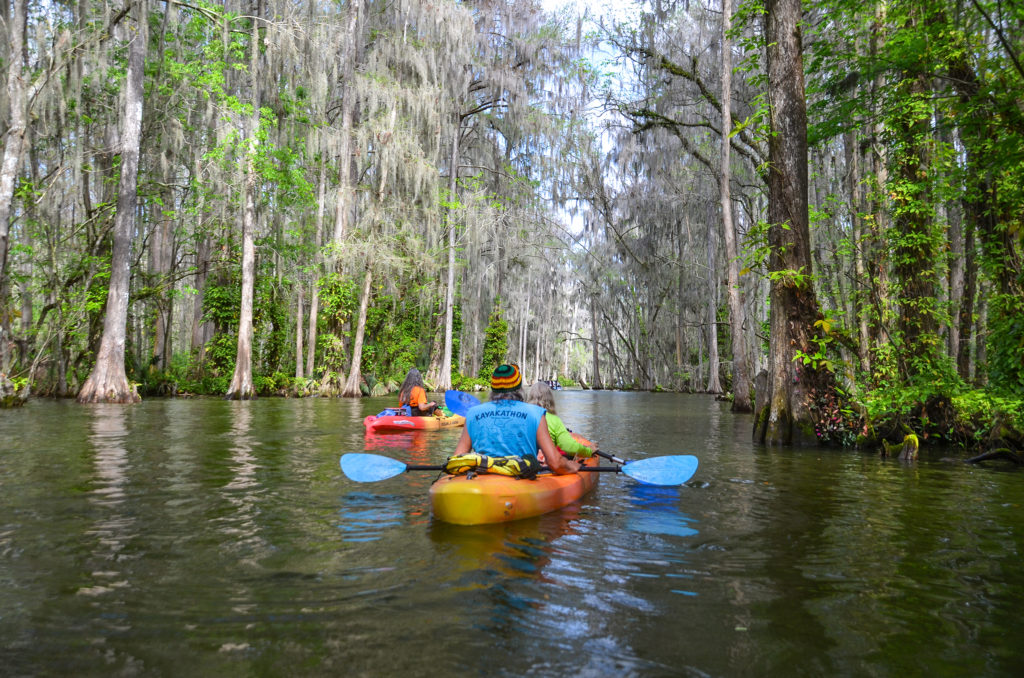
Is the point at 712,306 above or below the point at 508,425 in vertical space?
above

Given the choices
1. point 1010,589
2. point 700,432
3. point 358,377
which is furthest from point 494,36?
point 1010,589

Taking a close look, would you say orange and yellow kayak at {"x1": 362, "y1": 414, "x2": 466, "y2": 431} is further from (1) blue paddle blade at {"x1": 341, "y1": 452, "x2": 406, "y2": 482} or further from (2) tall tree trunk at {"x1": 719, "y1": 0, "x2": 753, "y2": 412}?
(2) tall tree trunk at {"x1": 719, "y1": 0, "x2": 753, "y2": 412}

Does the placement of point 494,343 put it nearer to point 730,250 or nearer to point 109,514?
point 730,250

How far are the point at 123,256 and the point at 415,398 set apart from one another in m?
10.5

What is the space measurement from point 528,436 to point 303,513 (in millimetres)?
1905

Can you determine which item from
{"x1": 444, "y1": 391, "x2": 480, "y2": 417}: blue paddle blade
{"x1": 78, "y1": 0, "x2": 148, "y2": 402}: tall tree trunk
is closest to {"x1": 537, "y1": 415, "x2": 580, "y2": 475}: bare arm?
{"x1": 444, "y1": 391, "x2": 480, "y2": 417}: blue paddle blade

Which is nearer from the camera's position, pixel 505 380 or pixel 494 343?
pixel 505 380

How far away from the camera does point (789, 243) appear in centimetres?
961

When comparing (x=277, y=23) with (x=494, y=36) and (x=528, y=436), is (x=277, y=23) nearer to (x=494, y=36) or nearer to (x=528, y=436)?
(x=494, y=36)

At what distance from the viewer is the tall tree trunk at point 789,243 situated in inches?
382

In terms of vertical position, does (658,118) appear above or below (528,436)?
above

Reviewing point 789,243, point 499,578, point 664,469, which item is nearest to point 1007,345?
point 789,243

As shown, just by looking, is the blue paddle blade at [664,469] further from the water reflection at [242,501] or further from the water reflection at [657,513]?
the water reflection at [242,501]

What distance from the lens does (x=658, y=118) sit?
2050cm
